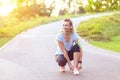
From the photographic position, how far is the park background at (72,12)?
15.2 m

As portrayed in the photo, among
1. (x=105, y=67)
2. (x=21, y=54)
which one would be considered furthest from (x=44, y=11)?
(x=105, y=67)

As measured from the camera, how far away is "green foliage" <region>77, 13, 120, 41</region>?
2572 centimetres

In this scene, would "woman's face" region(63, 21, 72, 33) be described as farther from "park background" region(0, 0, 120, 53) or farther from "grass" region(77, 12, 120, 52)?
"grass" region(77, 12, 120, 52)

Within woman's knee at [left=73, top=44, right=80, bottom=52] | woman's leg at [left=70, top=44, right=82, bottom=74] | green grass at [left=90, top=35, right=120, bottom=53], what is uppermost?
woman's knee at [left=73, top=44, right=80, bottom=52]

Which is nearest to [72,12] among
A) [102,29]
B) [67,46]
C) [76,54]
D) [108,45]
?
[102,29]

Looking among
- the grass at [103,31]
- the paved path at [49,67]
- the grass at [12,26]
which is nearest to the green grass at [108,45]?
the grass at [103,31]

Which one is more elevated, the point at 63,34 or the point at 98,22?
the point at 63,34

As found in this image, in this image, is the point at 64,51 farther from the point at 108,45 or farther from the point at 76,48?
the point at 108,45

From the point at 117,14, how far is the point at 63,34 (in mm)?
29638

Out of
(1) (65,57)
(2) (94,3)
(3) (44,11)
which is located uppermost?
(2) (94,3)

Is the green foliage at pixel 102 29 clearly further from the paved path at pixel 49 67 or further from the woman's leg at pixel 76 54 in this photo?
the woman's leg at pixel 76 54

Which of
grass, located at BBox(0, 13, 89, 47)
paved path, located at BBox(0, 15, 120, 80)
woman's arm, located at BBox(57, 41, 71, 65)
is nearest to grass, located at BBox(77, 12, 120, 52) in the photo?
grass, located at BBox(0, 13, 89, 47)

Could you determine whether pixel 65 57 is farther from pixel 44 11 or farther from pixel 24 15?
pixel 44 11

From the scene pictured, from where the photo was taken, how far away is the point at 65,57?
35.5ft
